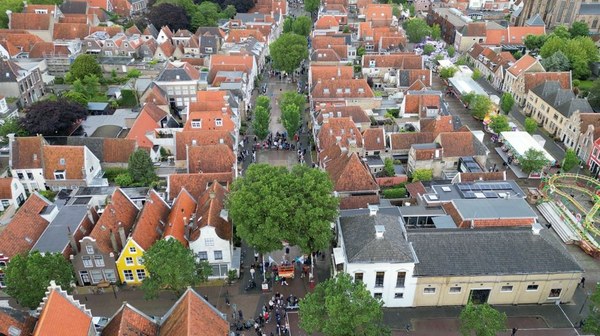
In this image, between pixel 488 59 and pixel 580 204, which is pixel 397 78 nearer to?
pixel 488 59

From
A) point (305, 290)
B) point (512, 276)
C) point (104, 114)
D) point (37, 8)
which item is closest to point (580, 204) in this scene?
point (512, 276)

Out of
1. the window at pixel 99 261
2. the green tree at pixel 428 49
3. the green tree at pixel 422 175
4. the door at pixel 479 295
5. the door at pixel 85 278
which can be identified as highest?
the green tree at pixel 428 49

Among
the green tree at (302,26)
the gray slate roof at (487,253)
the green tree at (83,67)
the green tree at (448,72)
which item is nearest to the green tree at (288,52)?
the green tree at (302,26)

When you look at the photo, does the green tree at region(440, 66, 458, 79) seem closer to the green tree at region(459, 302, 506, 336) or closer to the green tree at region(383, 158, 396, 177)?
the green tree at region(383, 158, 396, 177)

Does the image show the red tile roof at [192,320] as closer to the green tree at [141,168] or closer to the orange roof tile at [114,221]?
the orange roof tile at [114,221]

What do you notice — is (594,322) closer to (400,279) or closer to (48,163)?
(400,279)

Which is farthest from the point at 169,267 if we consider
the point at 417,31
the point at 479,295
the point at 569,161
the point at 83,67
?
the point at 417,31
